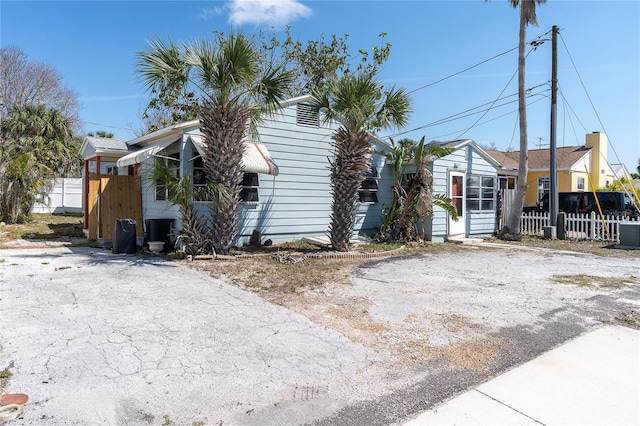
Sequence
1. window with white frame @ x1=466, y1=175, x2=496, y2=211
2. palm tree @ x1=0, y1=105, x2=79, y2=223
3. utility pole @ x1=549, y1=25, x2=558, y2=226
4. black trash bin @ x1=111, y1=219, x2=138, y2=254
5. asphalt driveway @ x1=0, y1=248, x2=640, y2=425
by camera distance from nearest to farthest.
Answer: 1. asphalt driveway @ x1=0, y1=248, x2=640, y2=425
2. black trash bin @ x1=111, y1=219, x2=138, y2=254
3. window with white frame @ x1=466, y1=175, x2=496, y2=211
4. palm tree @ x1=0, y1=105, x2=79, y2=223
5. utility pole @ x1=549, y1=25, x2=558, y2=226

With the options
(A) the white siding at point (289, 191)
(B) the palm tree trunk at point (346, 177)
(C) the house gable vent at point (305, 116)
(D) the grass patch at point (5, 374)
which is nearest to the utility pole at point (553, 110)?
(A) the white siding at point (289, 191)

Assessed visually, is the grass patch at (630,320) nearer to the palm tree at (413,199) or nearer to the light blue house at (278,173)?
the palm tree at (413,199)

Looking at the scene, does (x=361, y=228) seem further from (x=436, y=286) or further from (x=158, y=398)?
(x=158, y=398)

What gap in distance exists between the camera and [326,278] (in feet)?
24.8

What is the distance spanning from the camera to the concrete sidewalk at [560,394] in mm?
2904

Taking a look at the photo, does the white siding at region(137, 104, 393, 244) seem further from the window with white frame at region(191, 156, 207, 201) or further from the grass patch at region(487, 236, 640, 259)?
the grass patch at region(487, 236, 640, 259)

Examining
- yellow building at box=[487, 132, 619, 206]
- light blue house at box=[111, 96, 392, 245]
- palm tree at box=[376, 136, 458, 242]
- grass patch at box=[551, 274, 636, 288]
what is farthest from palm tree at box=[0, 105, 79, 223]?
yellow building at box=[487, 132, 619, 206]

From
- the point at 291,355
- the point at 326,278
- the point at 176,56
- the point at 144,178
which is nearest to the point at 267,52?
the point at 144,178

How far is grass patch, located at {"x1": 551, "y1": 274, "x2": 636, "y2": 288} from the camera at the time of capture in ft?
23.6

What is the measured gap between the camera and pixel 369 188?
13.5 meters

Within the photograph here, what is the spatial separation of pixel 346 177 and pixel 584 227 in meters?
9.97

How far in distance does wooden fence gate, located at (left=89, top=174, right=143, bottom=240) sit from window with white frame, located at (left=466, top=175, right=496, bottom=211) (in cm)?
1108

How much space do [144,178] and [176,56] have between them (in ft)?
14.5

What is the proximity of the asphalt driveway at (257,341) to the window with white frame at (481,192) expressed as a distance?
713 cm
